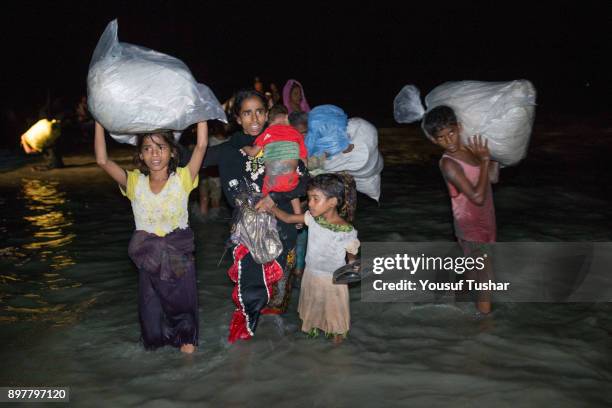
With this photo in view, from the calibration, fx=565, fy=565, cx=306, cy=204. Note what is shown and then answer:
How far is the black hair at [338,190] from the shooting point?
12.1 feet

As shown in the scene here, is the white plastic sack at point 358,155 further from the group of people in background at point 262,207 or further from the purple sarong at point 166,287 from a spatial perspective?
the purple sarong at point 166,287

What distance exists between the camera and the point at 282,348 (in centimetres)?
392

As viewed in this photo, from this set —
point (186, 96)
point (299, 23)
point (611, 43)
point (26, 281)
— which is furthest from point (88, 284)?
point (611, 43)

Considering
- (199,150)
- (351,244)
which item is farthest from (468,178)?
(199,150)

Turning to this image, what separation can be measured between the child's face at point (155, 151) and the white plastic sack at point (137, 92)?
0.20 metres

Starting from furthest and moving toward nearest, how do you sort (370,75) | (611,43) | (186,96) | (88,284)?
(370,75), (611,43), (88,284), (186,96)

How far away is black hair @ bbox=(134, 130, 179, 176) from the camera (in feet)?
11.5

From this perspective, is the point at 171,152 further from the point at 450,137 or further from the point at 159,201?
the point at 450,137

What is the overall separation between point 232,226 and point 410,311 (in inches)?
67.1

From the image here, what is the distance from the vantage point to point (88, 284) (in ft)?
17.2

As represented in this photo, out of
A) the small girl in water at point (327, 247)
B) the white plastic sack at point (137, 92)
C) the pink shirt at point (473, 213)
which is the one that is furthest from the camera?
the pink shirt at point (473, 213)

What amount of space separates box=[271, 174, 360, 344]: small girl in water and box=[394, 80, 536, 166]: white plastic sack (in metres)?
1.01

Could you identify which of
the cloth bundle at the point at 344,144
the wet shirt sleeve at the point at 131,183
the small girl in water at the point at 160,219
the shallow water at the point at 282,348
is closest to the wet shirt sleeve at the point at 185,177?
the small girl in water at the point at 160,219

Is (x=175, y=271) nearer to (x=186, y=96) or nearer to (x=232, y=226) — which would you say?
(x=232, y=226)
